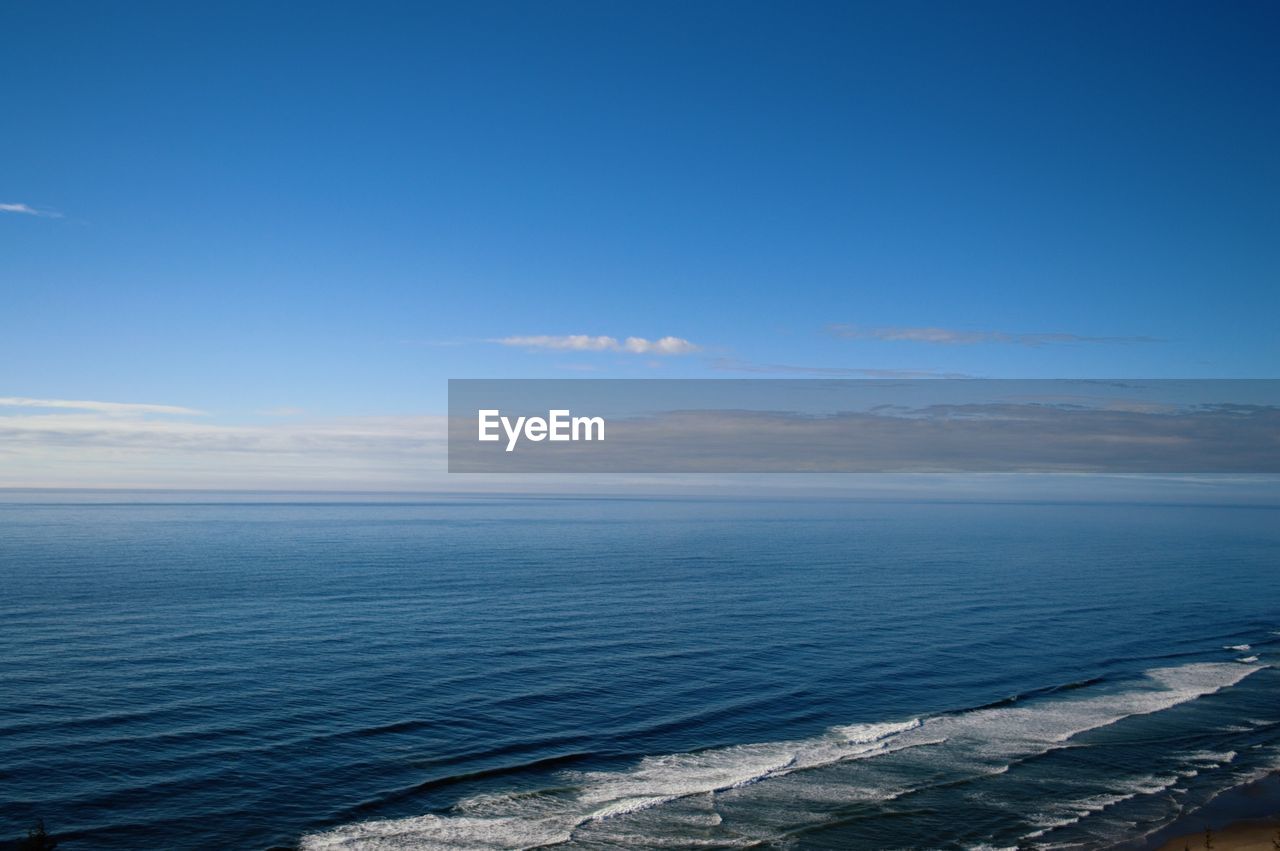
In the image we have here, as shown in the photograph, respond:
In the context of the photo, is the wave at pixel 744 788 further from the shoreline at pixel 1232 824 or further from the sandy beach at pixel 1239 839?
the sandy beach at pixel 1239 839

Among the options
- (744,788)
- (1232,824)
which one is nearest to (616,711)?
(744,788)

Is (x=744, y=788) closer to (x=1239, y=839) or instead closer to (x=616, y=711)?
(x=616, y=711)

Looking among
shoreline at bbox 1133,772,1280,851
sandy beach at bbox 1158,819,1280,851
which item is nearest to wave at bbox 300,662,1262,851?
shoreline at bbox 1133,772,1280,851

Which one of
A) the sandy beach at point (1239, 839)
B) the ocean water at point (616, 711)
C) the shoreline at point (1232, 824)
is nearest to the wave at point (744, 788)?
the ocean water at point (616, 711)

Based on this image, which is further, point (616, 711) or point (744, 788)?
point (616, 711)

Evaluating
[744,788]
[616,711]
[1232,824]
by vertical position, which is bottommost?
[1232,824]

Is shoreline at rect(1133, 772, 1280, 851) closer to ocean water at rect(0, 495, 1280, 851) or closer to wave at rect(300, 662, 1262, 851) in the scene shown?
ocean water at rect(0, 495, 1280, 851)

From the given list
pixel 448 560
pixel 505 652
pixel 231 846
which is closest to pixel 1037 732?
pixel 505 652
